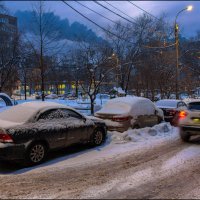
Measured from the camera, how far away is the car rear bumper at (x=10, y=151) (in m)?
7.94

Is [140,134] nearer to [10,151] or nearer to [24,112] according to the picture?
[24,112]

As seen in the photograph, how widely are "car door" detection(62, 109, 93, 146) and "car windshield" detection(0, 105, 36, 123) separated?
1.15 meters

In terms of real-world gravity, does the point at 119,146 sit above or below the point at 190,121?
below

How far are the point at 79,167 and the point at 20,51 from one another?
24.4 meters

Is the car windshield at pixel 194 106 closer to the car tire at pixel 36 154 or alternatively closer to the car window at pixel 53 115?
the car window at pixel 53 115

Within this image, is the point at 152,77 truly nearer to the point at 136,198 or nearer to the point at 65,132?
the point at 65,132

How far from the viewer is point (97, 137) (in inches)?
430

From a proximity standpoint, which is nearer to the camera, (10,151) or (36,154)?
(10,151)

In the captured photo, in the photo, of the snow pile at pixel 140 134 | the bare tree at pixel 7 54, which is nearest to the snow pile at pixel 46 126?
the snow pile at pixel 140 134

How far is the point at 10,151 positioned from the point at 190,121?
6.19 m

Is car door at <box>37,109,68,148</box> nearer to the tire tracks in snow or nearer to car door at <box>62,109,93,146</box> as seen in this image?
car door at <box>62,109,93,146</box>

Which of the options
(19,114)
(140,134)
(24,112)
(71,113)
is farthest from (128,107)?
(19,114)

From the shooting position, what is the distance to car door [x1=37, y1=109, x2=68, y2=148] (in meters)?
8.91

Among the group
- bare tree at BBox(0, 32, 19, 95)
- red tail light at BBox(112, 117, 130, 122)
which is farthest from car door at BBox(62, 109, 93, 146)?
bare tree at BBox(0, 32, 19, 95)
